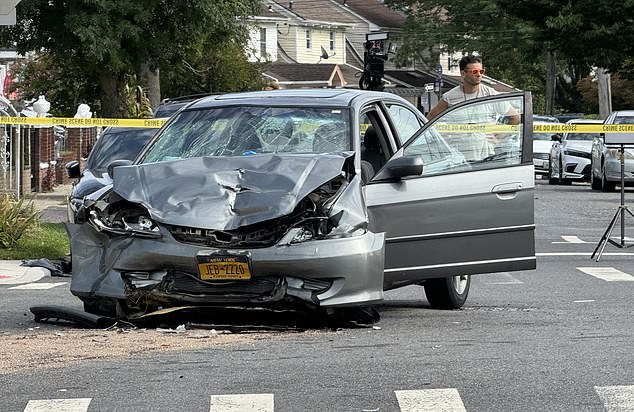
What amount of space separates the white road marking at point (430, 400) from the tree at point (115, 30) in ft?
80.5

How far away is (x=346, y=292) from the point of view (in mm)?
9641

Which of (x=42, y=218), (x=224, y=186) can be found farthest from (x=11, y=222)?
(x=224, y=186)

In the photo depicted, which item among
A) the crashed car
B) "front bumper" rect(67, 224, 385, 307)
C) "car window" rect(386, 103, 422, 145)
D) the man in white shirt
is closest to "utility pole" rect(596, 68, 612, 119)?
the man in white shirt

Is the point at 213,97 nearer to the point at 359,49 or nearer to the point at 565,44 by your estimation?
the point at 565,44

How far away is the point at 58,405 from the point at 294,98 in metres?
4.37

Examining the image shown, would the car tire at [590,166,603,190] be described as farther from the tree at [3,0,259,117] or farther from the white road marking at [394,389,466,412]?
the white road marking at [394,389,466,412]

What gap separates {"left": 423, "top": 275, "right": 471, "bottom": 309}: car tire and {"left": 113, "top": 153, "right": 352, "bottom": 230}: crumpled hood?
2.12 meters

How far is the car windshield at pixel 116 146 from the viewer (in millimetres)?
17500

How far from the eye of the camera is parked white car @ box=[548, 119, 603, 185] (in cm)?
3753

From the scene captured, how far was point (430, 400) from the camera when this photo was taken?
7418 millimetres

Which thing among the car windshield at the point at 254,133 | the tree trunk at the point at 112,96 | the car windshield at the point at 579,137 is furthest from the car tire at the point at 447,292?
the car windshield at the point at 579,137

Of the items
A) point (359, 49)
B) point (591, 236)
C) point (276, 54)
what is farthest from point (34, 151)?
point (359, 49)

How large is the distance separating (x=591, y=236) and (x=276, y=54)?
67900mm

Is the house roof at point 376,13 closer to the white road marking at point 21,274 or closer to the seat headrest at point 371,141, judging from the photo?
the white road marking at point 21,274
